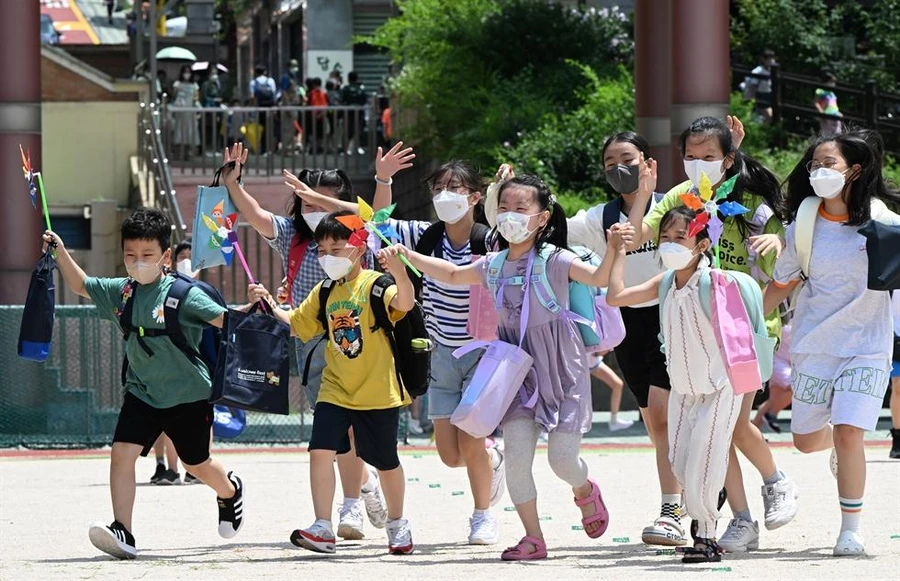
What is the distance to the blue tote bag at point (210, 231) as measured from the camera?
354 inches

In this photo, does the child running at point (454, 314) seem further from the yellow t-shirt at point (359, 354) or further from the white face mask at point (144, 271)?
the white face mask at point (144, 271)

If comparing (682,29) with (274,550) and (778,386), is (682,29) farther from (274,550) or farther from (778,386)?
(274,550)

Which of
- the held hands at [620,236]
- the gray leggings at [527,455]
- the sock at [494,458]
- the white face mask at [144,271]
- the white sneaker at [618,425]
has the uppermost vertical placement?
the held hands at [620,236]

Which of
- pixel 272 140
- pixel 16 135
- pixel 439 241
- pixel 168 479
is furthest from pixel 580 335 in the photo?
pixel 272 140

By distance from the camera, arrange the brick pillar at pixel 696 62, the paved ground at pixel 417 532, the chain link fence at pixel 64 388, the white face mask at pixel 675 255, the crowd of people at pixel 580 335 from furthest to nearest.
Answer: the brick pillar at pixel 696 62 → the chain link fence at pixel 64 388 → the crowd of people at pixel 580 335 → the white face mask at pixel 675 255 → the paved ground at pixel 417 532

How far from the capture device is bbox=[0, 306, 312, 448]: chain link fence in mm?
15664

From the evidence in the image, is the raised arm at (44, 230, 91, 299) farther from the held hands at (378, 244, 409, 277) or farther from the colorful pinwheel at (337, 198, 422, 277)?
the held hands at (378, 244, 409, 277)

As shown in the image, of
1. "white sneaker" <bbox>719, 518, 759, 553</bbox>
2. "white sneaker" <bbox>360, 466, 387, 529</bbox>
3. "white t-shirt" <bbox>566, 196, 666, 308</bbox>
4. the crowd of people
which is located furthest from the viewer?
"white sneaker" <bbox>360, 466, 387, 529</bbox>

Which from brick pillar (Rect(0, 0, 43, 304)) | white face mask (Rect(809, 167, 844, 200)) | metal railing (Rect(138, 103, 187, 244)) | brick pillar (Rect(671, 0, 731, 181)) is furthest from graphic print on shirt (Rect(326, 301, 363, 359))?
metal railing (Rect(138, 103, 187, 244))

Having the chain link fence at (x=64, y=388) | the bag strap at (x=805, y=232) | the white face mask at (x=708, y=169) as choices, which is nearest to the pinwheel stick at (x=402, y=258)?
the white face mask at (x=708, y=169)

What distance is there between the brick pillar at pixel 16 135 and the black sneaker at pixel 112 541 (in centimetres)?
855

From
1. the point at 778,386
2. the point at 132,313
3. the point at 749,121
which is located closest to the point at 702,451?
the point at 132,313

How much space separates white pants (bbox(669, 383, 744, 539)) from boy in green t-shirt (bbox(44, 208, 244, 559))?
7.34ft

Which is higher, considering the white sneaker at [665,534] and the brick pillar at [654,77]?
the brick pillar at [654,77]
